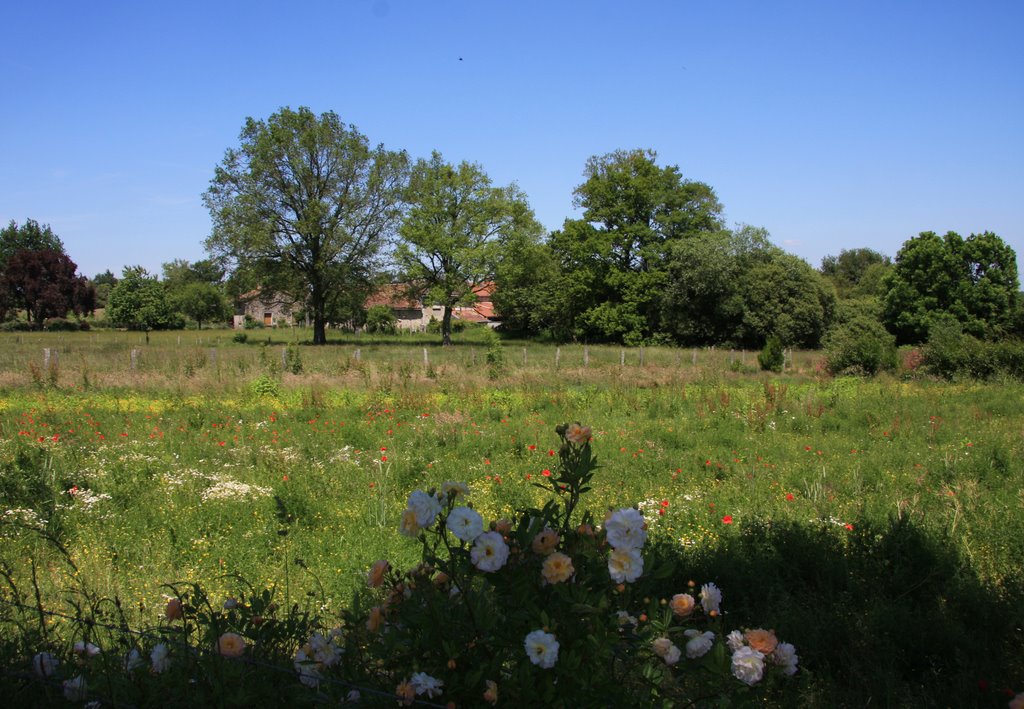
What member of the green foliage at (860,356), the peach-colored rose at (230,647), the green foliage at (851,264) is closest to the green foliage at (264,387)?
the peach-colored rose at (230,647)

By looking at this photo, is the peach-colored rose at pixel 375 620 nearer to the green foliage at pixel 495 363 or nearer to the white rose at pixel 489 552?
the white rose at pixel 489 552

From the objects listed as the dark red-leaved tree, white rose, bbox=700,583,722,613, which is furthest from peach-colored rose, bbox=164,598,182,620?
the dark red-leaved tree

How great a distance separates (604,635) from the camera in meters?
1.74

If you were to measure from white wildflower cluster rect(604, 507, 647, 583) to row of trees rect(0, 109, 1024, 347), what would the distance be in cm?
3919

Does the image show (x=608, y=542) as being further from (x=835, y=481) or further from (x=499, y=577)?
(x=835, y=481)

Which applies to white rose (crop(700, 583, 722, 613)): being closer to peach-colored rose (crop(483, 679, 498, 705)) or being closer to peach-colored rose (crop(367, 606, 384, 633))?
peach-colored rose (crop(483, 679, 498, 705))

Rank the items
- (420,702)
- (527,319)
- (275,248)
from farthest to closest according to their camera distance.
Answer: (527,319)
(275,248)
(420,702)

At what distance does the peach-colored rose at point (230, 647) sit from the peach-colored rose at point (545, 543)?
105cm

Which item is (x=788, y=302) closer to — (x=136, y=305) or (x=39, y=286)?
(x=136, y=305)

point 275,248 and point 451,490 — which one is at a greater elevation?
point 275,248

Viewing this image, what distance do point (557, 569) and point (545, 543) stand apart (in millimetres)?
93

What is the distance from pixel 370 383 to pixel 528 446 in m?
7.27

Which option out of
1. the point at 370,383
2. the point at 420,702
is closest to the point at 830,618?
the point at 420,702

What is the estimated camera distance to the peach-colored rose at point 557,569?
1808 millimetres
